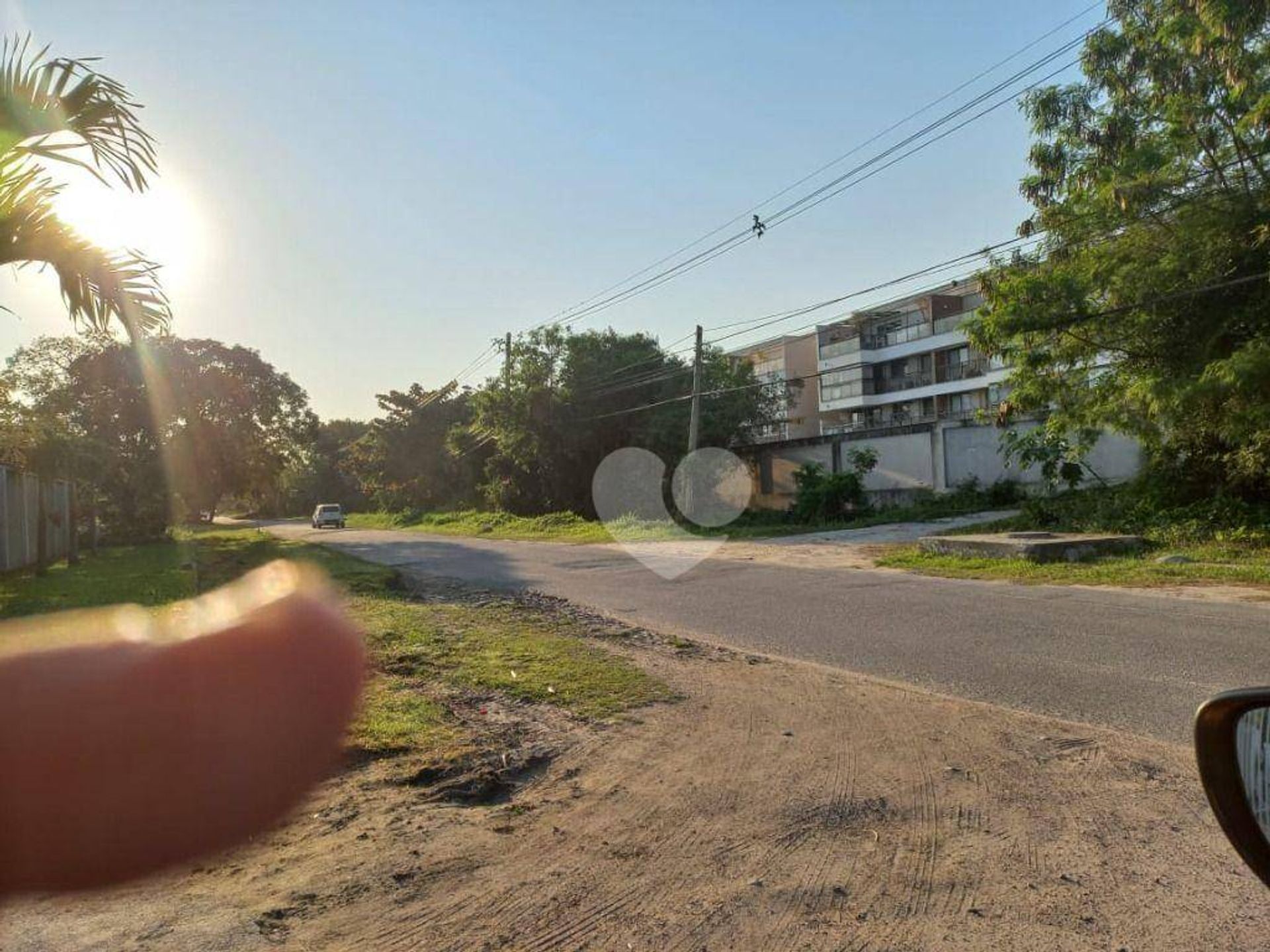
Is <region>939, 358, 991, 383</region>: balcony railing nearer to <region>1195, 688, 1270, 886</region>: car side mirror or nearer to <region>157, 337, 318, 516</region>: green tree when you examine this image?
<region>157, 337, 318, 516</region>: green tree

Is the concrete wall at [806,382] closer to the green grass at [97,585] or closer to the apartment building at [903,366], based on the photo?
the apartment building at [903,366]

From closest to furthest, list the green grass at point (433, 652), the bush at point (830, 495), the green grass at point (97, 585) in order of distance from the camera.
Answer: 1. the green grass at point (433, 652)
2. the green grass at point (97, 585)
3. the bush at point (830, 495)

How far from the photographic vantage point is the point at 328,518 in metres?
51.8

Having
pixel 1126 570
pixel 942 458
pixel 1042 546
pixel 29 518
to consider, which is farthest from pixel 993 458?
pixel 29 518

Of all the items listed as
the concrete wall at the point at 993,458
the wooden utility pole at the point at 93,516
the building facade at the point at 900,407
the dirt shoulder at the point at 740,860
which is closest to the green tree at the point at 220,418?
the wooden utility pole at the point at 93,516

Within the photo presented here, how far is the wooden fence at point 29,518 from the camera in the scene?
16.1 m

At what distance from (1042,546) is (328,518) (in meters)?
44.2

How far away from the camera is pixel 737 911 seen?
9.76 feet

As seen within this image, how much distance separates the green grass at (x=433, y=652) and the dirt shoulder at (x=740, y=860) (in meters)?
0.68

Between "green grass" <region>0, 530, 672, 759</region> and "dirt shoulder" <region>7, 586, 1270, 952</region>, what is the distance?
2.23 ft

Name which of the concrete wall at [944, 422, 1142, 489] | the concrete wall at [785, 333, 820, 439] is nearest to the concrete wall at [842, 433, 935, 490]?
the concrete wall at [944, 422, 1142, 489]

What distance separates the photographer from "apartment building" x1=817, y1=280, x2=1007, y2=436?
45.9 meters

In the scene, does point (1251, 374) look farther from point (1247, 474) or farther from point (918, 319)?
point (918, 319)

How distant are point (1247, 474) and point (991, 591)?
309 inches
